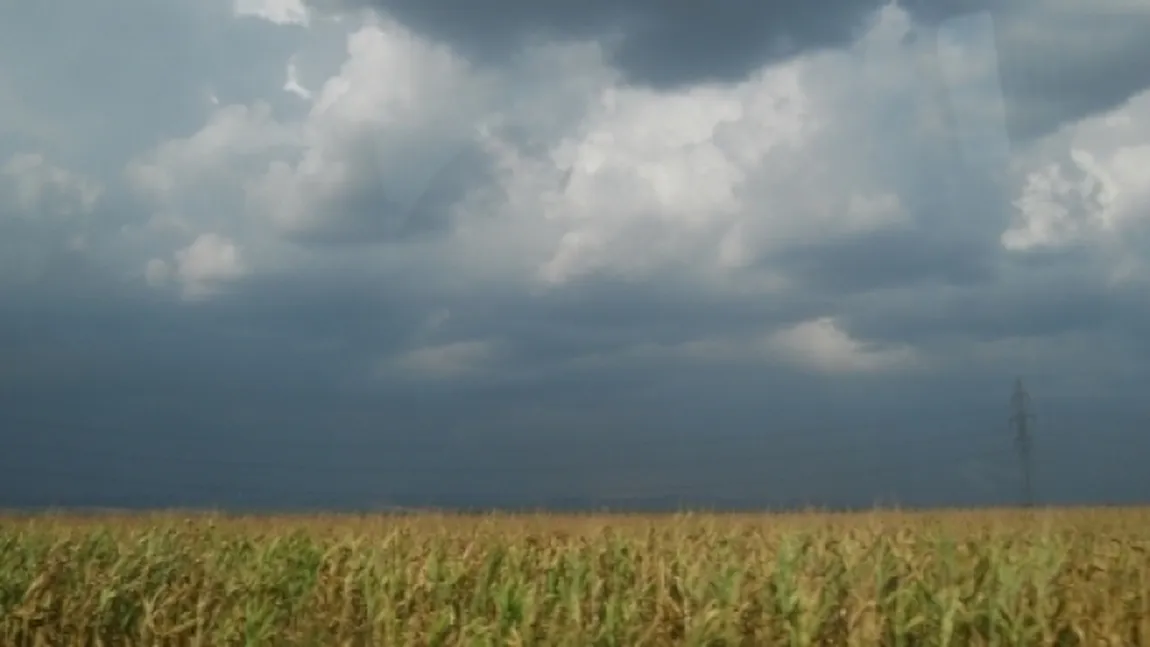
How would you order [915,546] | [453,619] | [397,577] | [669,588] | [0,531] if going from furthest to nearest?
[0,531] < [915,546] < [397,577] < [669,588] < [453,619]

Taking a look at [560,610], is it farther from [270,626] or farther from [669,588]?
[270,626]

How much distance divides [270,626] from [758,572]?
535 centimetres

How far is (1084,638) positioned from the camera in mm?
10969

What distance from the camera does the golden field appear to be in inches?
460

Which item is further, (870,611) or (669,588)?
(669,588)

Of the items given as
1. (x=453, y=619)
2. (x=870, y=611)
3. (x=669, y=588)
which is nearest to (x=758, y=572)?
(x=669, y=588)

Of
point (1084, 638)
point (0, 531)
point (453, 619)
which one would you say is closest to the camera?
point (1084, 638)

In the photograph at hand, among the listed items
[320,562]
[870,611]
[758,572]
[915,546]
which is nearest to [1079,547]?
[915,546]

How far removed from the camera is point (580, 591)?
522 inches

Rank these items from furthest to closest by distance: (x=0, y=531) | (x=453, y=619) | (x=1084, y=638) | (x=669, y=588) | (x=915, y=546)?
(x=0, y=531)
(x=915, y=546)
(x=669, y=588)
(x=453, y=619)
(x=1084, y=638)

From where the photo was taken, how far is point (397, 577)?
1449 centimetres

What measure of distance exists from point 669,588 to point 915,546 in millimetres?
3889

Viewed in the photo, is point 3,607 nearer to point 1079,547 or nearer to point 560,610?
point 560,610

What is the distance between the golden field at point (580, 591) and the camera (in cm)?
1167
